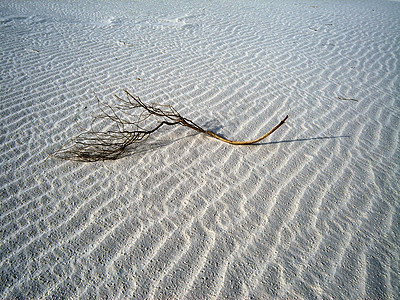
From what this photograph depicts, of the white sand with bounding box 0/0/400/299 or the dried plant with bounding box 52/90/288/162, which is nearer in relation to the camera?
the white sand with bounding box 0/0/400/299

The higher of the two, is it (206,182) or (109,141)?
(109,141)

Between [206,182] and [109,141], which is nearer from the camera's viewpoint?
[206,182]

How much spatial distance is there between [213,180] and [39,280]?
159 cm

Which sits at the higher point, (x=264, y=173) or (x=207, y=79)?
(x=207, y=79)

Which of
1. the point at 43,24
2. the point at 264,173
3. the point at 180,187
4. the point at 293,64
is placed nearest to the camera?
the point at 180,187

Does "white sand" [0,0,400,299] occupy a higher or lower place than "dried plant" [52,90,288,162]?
lower

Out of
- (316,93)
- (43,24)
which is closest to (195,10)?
(43,24)

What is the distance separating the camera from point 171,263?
81.3 inches

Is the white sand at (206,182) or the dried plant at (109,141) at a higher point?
the dried plant at (109,141)

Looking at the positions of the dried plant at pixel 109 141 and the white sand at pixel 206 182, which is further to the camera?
the dried plant at pixel 109 141

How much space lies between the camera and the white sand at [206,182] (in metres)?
2.01

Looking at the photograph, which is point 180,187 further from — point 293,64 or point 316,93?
point 293,64

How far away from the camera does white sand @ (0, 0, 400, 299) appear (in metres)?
2.01

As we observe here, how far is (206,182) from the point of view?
9.13 feet
